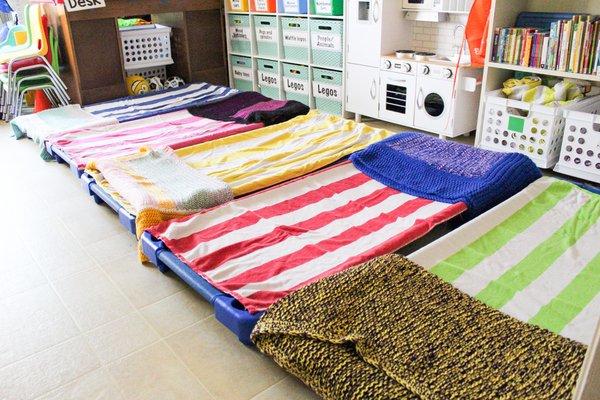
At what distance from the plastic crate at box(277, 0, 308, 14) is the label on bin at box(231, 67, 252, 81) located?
2.41 feet

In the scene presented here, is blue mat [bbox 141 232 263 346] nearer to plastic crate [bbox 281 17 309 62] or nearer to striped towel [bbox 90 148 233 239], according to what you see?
striped towel [bbox 90 148 233 239]

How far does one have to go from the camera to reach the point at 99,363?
1615mm

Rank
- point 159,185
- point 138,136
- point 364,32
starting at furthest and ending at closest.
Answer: point 364,32
point 138,136
point 159,185

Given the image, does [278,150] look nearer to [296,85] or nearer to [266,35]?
[296,85]

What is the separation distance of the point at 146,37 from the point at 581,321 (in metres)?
4.17

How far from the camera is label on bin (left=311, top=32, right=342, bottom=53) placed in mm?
4145

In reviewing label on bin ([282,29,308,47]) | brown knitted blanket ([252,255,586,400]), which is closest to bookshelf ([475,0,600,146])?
label on bin ([282,29,308,47])

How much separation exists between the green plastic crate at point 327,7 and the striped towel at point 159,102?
98cm

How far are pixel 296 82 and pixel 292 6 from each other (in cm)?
66

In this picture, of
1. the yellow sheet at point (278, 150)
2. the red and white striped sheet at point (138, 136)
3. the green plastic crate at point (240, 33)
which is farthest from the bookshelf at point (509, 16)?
the green plastic crate at point (240, 33)

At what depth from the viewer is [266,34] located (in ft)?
15.3

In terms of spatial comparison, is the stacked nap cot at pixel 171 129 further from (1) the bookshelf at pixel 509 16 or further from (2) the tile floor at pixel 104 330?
(1) the bookshelf at pixel 509 16

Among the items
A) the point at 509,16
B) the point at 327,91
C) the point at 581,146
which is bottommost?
the point at 581,146

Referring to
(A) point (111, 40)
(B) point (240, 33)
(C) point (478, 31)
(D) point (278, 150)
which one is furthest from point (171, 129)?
(C) point (478, 31)
